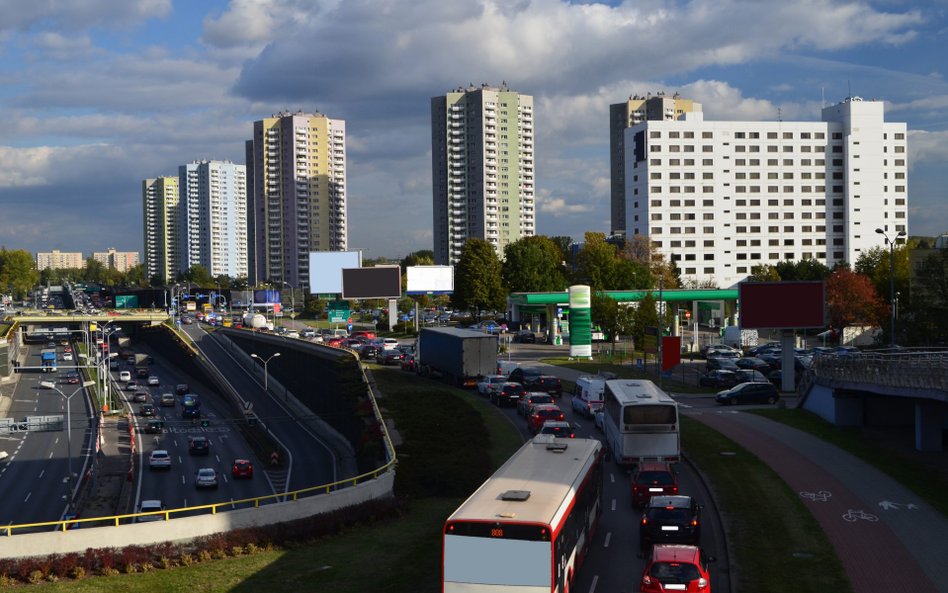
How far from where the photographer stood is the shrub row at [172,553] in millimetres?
23891

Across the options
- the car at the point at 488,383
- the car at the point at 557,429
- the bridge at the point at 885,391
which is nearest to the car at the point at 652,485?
the car at the point at 557,429

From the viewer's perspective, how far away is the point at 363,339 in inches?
4136

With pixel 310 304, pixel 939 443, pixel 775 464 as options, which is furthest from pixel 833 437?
pixel 310 304

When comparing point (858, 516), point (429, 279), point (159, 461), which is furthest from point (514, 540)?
point (429, 279)

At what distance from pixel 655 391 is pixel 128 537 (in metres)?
19.9

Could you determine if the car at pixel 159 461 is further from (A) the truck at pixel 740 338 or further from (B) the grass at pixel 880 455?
(A) the truck at pixel 740 338

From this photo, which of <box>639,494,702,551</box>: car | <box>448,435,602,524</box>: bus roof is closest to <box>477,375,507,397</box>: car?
<box>448,435,602,524</box>: bus roof

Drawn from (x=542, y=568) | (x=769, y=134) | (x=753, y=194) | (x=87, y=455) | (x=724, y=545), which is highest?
(x=769, y=134)

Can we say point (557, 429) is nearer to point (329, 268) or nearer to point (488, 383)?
point (488, 383)

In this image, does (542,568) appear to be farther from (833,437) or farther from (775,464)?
(833,437)

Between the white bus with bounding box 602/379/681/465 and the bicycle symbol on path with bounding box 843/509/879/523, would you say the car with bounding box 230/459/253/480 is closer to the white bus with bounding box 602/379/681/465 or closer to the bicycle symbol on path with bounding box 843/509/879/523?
the white bus with bounding box 602/379/681/465

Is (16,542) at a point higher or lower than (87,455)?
higher

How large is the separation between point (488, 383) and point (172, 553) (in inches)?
1469

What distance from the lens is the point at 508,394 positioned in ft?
184
